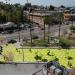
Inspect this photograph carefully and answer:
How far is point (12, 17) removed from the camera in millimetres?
20312

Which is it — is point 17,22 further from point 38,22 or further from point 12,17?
point 38,22

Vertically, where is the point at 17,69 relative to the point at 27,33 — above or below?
above

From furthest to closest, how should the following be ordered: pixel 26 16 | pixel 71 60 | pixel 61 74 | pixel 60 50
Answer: pixel 26 16
pixel 60 50
pixel 71 60
pixel 61 74

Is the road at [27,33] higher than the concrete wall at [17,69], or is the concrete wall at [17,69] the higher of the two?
the concrete wall at [17,69]

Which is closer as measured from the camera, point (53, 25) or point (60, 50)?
point (60, 50)

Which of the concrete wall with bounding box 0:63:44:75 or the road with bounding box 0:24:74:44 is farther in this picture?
the road with bounding box 0:24:74:44

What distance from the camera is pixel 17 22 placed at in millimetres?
19844

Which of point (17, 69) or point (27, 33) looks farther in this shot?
point (27, 33)

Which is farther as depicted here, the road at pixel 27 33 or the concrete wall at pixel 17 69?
the road at pixel 27 33

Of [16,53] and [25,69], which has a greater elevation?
[25,69]

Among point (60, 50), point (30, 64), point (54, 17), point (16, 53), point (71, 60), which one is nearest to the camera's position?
point (30, 64)

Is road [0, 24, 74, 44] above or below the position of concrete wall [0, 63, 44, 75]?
below

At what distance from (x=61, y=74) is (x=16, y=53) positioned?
21.0 feet

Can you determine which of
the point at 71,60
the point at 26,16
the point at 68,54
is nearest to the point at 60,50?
the point at 68,54
